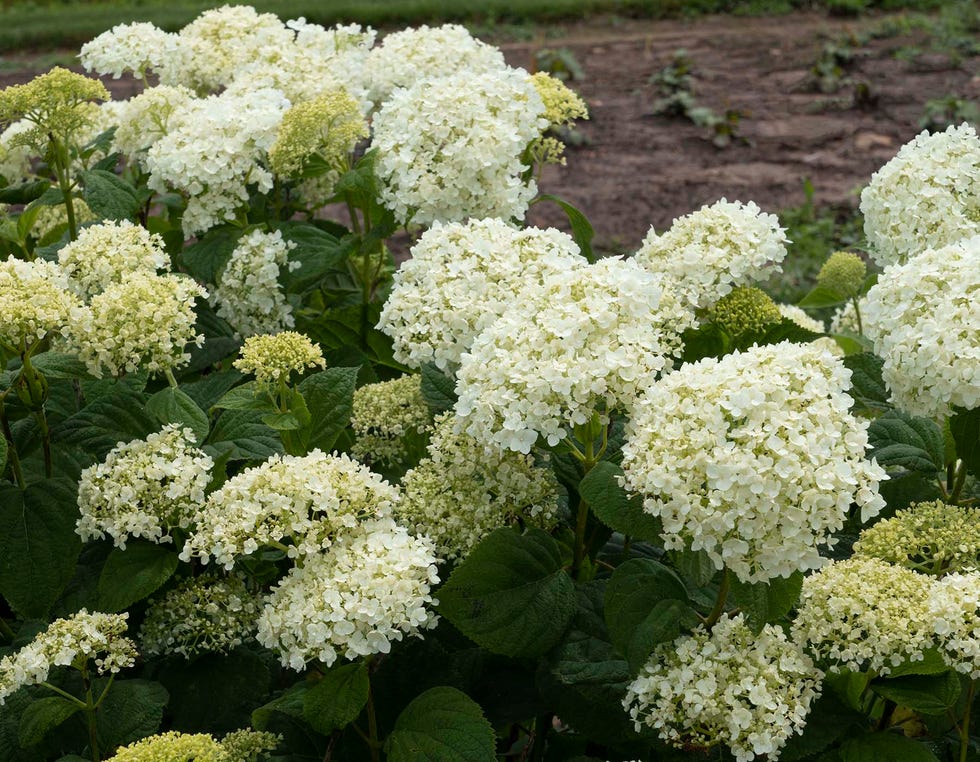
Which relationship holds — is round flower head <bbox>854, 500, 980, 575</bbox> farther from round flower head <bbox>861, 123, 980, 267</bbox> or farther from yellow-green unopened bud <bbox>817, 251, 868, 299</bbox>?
yellow-green unopened bud <bbox>817, 251, 868, 299</bbox>

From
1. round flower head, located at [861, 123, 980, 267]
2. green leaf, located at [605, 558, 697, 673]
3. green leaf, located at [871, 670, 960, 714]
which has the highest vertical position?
round flower head, located at [861, 123, 980, 267]

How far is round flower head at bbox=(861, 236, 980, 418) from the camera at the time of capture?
7.72 feet

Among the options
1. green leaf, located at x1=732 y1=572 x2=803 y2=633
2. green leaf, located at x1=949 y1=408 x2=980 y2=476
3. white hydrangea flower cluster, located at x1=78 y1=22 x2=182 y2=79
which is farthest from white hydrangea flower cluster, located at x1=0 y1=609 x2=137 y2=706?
white hydrangea flower cluster, located at x1=78 y1=22 x2=182 y2=79

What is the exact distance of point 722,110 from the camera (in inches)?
364

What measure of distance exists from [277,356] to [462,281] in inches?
16.7

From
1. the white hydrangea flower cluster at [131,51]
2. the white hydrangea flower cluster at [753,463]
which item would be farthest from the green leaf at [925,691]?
the white hydrangea flower cluster at [131,51]

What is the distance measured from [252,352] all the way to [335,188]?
987 millimetres

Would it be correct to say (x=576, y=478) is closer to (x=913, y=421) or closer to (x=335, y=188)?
(x=913, y=421)

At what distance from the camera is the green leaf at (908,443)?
2.71 meters

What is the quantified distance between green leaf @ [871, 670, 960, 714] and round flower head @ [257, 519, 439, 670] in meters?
0.84

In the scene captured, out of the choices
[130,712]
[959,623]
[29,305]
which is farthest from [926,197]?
[130,712]

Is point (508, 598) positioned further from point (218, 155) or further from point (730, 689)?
point (218, 155)

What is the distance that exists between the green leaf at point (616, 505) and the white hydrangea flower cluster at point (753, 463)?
0.09m

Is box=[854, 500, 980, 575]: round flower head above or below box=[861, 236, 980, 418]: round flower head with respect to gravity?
below
